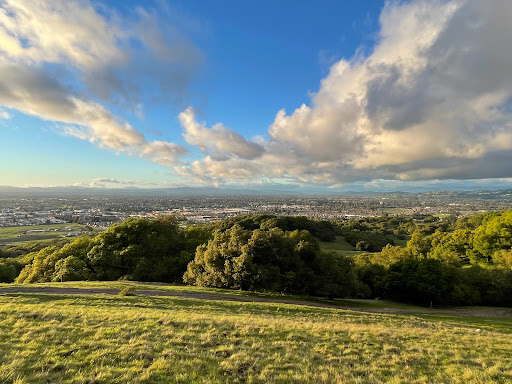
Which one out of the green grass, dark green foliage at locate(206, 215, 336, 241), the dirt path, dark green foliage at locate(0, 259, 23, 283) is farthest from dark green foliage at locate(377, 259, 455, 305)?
dark green foliage at locate(0, 259, 23, 283)

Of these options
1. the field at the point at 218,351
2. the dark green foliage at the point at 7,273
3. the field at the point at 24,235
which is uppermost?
the field at the point at 218,351

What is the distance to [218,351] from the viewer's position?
941cm

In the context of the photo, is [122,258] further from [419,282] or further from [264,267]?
[419,282]

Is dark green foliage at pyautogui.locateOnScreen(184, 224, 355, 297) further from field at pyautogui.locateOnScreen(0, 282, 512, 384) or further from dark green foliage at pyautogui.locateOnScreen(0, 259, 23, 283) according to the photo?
dark green foliage at pyautogui.locateOnScreen(0, 259, 23, 283)

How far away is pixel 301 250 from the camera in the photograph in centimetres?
3133

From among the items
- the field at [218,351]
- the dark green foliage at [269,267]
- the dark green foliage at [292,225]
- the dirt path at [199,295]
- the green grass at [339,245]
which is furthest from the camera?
the dark green foliage at [292,225]

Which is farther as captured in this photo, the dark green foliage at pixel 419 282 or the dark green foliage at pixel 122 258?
the dark green foliage at pixel 122 258

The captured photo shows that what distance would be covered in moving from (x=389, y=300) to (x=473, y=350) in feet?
84.0

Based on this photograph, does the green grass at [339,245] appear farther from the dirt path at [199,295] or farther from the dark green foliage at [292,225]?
the dirt path at [199,295]

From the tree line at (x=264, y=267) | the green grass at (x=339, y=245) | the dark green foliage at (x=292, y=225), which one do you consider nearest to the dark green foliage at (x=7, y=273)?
the tree line at (x=264, y=267)

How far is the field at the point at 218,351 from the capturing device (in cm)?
752

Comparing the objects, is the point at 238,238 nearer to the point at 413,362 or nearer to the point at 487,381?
the point at 413,362

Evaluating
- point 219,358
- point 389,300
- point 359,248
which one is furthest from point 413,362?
Result: point 359,248

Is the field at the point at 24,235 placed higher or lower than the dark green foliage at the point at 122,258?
lower
